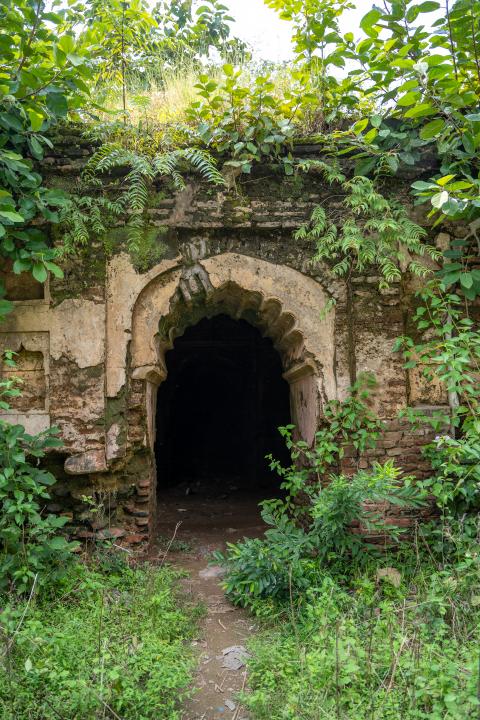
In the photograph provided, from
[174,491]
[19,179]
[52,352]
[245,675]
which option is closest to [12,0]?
[19,179]

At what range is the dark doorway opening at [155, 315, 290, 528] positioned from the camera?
9.36m

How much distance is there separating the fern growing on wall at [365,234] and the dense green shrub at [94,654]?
298 centimetres

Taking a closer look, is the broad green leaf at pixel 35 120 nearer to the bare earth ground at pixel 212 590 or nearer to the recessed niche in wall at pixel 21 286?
the recessed niche in wall at pixel 21 286

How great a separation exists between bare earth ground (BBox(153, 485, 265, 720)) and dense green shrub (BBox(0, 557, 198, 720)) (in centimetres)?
15

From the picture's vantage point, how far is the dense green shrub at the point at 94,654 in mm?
2682

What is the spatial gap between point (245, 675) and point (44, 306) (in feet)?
10.4

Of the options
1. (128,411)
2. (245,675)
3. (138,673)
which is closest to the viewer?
(138,673)

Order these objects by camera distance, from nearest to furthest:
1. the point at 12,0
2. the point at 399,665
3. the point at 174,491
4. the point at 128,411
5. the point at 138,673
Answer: the point at 399,665 < the point at 138,673 < the point at 12,0 < the point at 128,411 < the point at 174,491

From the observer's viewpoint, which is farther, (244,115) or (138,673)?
(244,115)

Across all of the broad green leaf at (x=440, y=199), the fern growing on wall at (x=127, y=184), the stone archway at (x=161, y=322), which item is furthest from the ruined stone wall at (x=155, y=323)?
the broad green leaf at (x=440, y=199)

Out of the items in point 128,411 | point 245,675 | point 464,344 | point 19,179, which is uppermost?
point 19,179

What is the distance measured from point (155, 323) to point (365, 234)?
1.97 metres

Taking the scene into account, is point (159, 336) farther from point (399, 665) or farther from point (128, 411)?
point (399, 665)

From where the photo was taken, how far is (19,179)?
424cm
